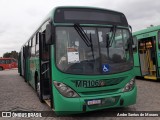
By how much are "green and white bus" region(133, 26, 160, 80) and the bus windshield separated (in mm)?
7115

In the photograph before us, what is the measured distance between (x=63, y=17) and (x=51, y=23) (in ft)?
1.12

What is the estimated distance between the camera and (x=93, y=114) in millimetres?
6797

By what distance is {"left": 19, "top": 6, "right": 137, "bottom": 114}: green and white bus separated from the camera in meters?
5.91

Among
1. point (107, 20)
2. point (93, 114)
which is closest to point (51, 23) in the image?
point (107, 20)

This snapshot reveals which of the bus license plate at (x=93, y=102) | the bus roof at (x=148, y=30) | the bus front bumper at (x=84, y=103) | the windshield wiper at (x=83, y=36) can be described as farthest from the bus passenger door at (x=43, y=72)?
the bus roof at (x=148, y=30)

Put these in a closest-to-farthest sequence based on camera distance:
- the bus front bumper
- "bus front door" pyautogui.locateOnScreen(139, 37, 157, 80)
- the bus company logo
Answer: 1. the bus front bumper
2. the bus company logo
3. "bus front door" pyautogui.locateOnScreen(139, 37, 157, 80)

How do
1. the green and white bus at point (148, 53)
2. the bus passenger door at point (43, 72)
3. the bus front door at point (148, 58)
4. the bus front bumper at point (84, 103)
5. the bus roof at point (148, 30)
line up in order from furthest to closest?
the bus front door at point (148, 58) < the bus roof at point (148, 30) < the green and white bus at point (148, 53) < the bus passenger door at point (43, 72) < the bus front bumper at point (84, 103)

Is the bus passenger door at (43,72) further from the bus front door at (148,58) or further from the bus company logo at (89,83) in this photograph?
the bus front door at (148,58)

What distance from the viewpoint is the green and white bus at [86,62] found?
19.4 feet

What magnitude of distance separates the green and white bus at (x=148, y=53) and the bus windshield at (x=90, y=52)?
7.12 meters

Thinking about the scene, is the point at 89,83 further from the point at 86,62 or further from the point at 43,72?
the point at 43,72

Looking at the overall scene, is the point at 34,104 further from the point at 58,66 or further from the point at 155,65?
the point at 155,65

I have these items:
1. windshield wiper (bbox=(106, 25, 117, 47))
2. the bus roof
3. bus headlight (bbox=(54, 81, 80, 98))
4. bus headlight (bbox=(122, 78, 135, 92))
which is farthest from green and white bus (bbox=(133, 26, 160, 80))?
bus headlight (bbox=(54, 81, 80, 98))

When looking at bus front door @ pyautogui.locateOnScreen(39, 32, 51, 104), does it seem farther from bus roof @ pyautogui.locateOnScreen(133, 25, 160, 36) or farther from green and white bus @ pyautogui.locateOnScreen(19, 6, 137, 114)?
bus roof @ pyautogui.locateOnScreen(133, 25, 160, 36)
